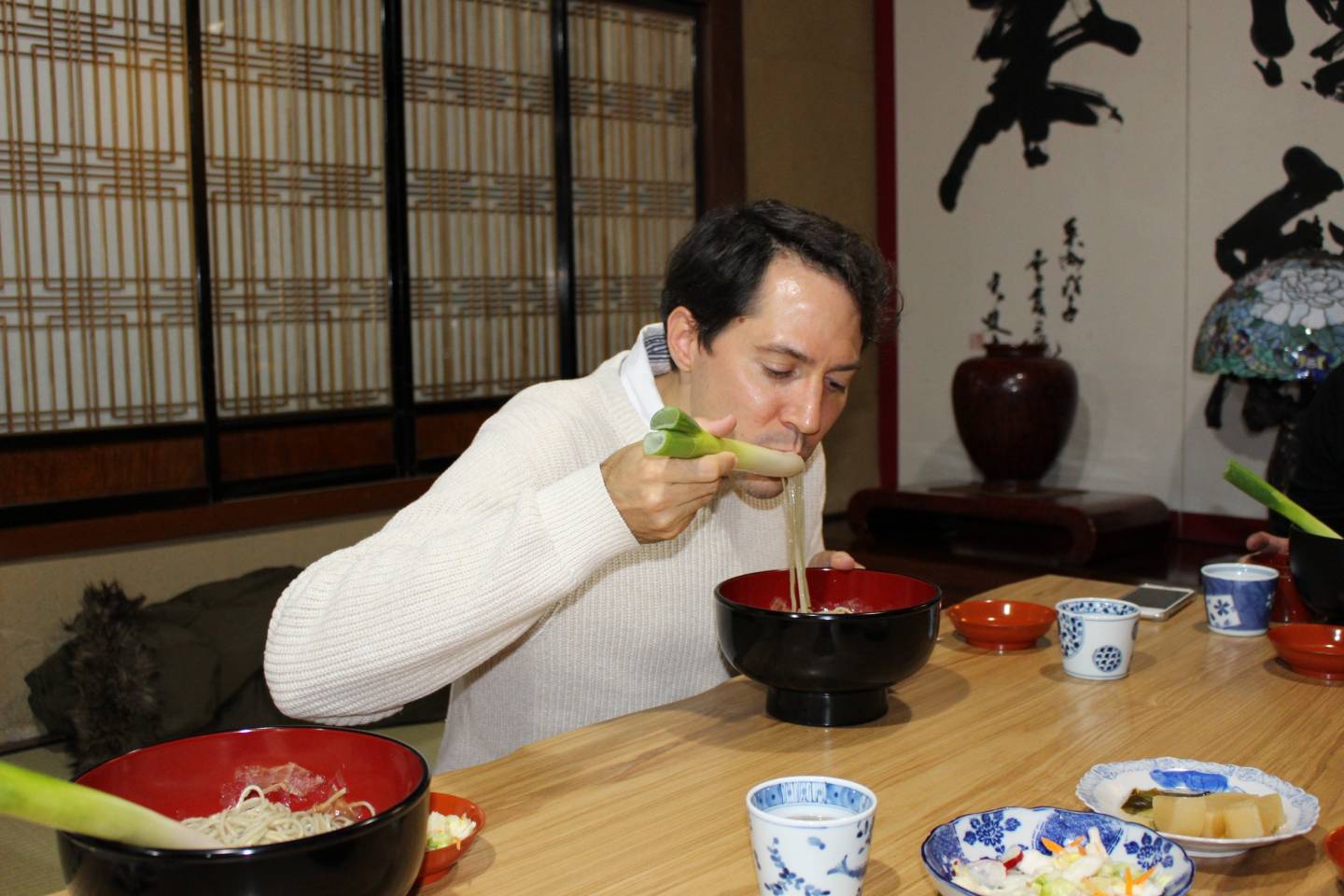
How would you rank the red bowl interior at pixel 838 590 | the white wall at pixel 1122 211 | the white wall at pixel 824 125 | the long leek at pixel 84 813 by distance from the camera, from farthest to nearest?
the white wall at pixel 824 125
the white wall at pixel 1122 211
the red bowl interior at pixel 838 590
the long leek at pixel 84 813

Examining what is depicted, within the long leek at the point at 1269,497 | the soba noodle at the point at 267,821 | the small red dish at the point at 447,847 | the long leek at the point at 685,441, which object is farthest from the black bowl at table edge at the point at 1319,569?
the soba noodle at the point at 267,821

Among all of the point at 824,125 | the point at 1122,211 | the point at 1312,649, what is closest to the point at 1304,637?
the point at 1312,649

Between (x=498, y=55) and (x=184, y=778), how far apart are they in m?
3.63

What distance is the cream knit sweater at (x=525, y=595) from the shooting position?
50.3 inches

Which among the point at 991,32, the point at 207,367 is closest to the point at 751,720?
the point at 207,367

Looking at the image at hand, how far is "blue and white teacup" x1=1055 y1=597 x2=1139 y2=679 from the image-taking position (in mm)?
1574

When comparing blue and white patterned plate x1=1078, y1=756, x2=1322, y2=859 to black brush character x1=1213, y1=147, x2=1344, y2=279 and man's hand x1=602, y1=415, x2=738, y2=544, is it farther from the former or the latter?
black brush character x1=1213, y1=147, x2=1344, y2=279

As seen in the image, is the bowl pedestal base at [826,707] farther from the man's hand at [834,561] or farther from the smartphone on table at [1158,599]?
the smartphone on table at [1158,599]

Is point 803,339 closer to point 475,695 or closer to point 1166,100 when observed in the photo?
point 475,695

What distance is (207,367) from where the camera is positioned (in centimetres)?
362

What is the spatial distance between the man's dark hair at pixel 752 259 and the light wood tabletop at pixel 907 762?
0.50 metres

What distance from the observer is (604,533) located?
126 cm

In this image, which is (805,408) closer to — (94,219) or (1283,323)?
(1283,323)

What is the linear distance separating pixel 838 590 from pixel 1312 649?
604mm
